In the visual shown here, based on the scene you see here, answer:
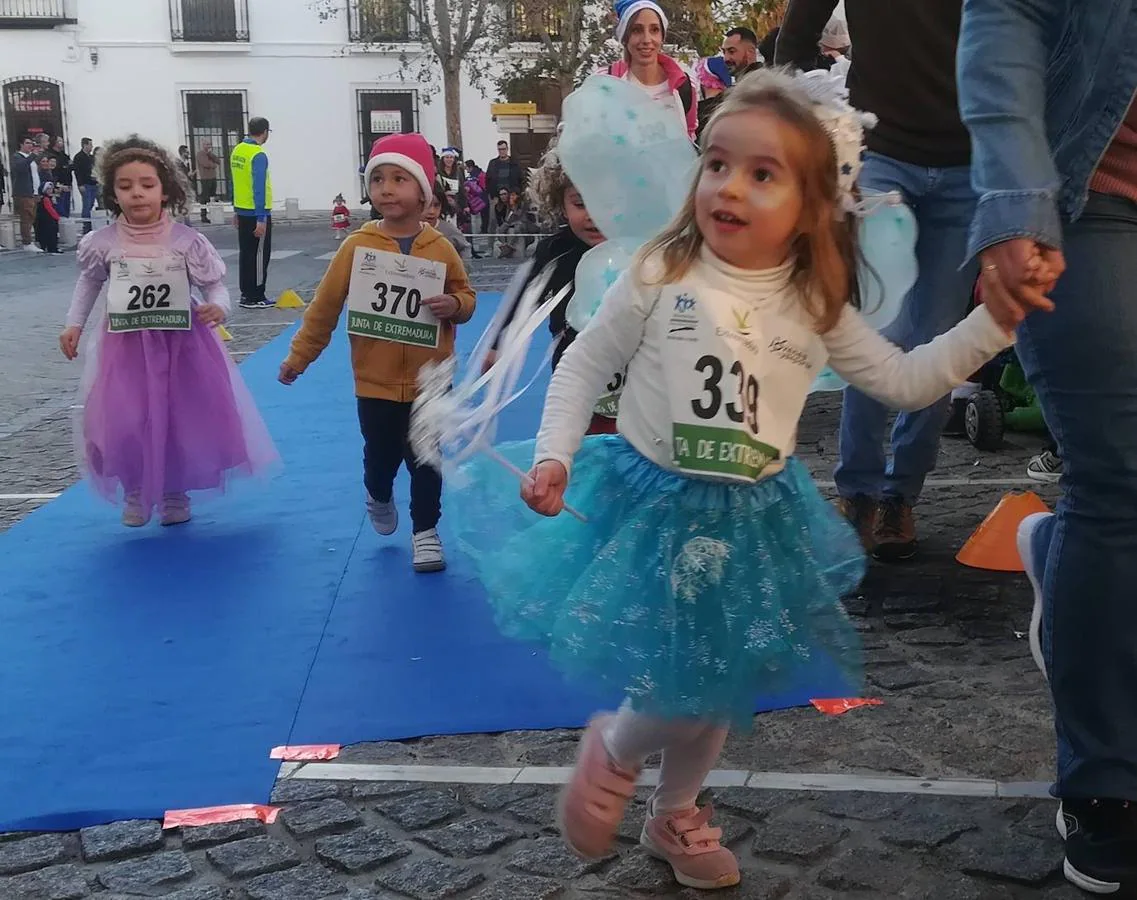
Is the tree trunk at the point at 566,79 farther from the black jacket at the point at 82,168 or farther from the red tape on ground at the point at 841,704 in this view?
the red tape on ground at the point at 841,704

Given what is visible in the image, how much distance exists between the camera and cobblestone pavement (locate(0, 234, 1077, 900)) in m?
2.46

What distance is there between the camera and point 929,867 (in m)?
2.47

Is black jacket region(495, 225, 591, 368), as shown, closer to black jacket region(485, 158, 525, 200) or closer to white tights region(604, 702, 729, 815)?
white tights region(604, 702, 729, 815)

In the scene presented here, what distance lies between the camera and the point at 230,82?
3562 centimetres

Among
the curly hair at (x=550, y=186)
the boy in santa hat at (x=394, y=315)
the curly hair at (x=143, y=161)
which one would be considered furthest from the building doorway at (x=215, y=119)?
the curly hair at (x=550, y=186)

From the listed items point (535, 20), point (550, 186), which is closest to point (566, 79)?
point (535, 20)

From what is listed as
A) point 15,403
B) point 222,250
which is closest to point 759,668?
point 15,403

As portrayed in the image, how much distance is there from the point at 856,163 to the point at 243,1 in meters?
36.3

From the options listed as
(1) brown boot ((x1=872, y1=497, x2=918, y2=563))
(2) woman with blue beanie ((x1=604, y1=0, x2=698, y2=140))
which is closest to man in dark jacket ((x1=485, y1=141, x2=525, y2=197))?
(2) woman with blue beanie ((x1=604, y1=0, x2=698, y2=140))

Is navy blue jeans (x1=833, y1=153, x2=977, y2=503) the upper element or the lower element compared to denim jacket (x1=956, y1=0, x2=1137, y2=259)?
lower

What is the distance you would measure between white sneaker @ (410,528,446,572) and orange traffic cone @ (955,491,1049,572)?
1738 mm

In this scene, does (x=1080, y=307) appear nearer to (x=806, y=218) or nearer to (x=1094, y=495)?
(x=1094, y=495)

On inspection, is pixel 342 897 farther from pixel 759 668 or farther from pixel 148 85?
pixel 148 85

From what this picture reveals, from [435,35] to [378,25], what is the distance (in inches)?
65.7
